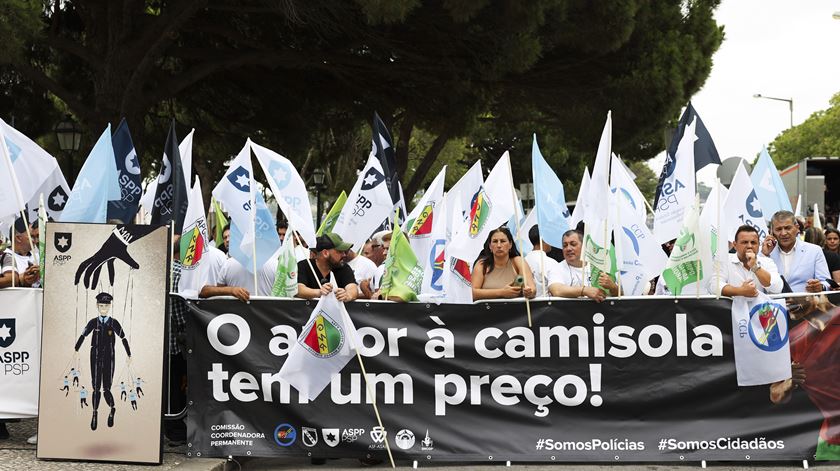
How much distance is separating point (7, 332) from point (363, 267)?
328 cm

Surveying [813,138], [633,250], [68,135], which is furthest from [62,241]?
[813,138]

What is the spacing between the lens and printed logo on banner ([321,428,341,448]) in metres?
7.58

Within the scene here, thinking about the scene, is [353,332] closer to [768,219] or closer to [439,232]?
[439,232]

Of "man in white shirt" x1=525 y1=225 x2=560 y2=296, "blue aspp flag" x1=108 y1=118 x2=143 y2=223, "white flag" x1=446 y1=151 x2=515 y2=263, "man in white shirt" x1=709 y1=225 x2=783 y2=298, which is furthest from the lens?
"blue aspp flag" x1=108 y1=118 x2=143 y2=223

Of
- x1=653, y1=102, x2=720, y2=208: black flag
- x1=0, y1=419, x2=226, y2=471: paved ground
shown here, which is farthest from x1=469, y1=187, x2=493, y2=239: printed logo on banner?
x1=653, y1=102, x2=720, y2=208: black flag

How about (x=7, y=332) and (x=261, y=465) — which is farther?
(x=7, y=332)

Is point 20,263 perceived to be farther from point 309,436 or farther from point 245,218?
point 309,436

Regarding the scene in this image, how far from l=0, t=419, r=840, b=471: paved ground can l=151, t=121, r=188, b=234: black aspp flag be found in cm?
168

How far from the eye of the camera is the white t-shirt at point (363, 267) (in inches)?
395

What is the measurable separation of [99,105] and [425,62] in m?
5.23

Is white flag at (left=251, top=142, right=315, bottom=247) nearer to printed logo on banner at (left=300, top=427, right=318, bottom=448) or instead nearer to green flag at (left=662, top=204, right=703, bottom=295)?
printed logo on banner at (left=300, top=427, right=318, bottom=448)

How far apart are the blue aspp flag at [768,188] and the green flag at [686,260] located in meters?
4.74

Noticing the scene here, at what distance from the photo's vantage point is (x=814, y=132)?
93312mm

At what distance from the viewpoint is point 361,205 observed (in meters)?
10.0
